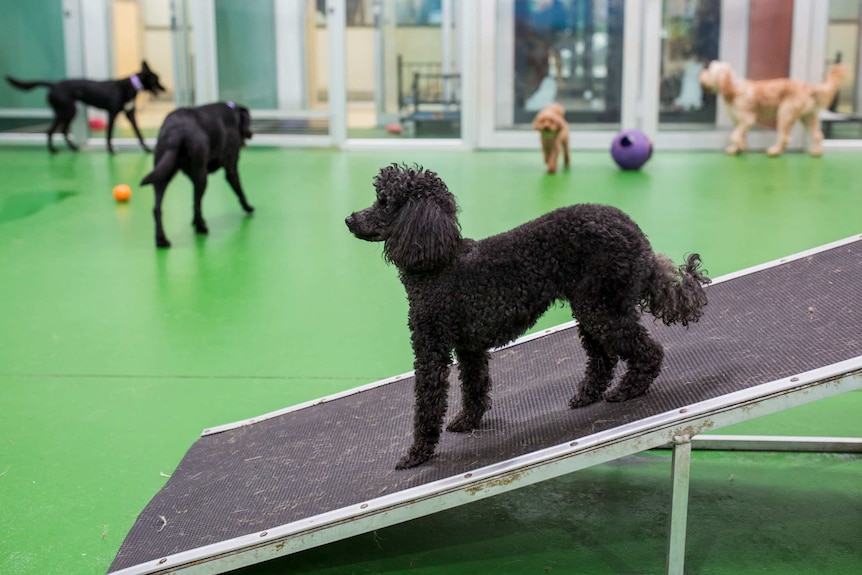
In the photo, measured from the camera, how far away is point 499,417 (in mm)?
2779

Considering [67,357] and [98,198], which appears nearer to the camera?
[67,357]

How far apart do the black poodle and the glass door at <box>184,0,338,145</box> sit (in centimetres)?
924

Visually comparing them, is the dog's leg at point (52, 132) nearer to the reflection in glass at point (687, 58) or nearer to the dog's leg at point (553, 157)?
the dog's leg at point (553, 157)

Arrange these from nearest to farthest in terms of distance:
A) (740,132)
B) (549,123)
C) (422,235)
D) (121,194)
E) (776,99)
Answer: (422,235), (121,194), (549,123), (776,99), (740,132)

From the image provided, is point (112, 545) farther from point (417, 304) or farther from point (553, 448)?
point (553, 448)

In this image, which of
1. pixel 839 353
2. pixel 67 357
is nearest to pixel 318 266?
pixel 67 357

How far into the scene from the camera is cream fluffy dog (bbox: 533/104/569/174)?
8.75 m

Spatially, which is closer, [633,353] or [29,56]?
[633,353]

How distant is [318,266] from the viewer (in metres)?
5.68

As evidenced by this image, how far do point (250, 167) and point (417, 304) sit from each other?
7667 millimetres

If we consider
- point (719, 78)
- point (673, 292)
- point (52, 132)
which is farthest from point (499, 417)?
point (52, 132)

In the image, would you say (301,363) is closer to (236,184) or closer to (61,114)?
(236,184)

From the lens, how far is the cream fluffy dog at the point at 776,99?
9.85 m

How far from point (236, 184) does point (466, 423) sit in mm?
→ 4794
